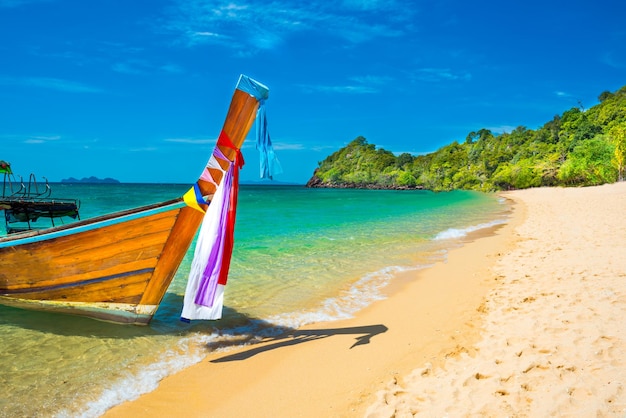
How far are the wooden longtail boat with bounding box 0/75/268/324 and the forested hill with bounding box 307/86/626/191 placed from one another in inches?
2095

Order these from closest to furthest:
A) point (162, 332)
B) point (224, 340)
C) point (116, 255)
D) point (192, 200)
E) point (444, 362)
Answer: point (444, 362) → point (192, 200) → point (116, 255) → point (224, 340) → point (162, 332)

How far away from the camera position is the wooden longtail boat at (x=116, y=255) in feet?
15.7

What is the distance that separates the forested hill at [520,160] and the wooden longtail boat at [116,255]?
A: 53206mm

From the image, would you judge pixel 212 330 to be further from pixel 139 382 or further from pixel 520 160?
pixel 520 160

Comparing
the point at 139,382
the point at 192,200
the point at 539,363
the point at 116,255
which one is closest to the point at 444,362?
the point at 539,363

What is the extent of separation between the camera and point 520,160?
69500mm

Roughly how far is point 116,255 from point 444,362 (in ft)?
13.5

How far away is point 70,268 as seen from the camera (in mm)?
5277

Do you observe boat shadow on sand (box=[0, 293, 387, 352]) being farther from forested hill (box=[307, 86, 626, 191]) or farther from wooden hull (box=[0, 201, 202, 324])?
forested hill (box=[307, 86, 626, 191])

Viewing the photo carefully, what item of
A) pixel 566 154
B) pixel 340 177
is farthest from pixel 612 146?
pixel 340 177

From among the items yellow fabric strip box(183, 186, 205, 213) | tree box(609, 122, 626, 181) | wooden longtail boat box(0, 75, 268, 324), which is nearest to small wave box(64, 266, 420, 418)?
wooden longtail boat box(0, 75, 268, 324)

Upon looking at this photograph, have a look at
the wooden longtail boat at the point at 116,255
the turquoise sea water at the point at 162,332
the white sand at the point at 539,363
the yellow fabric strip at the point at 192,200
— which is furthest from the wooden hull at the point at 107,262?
the white sand at the point at 539,363

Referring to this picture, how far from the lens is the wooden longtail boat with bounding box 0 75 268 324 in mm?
4797

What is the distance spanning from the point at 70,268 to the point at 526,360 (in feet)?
18.1
